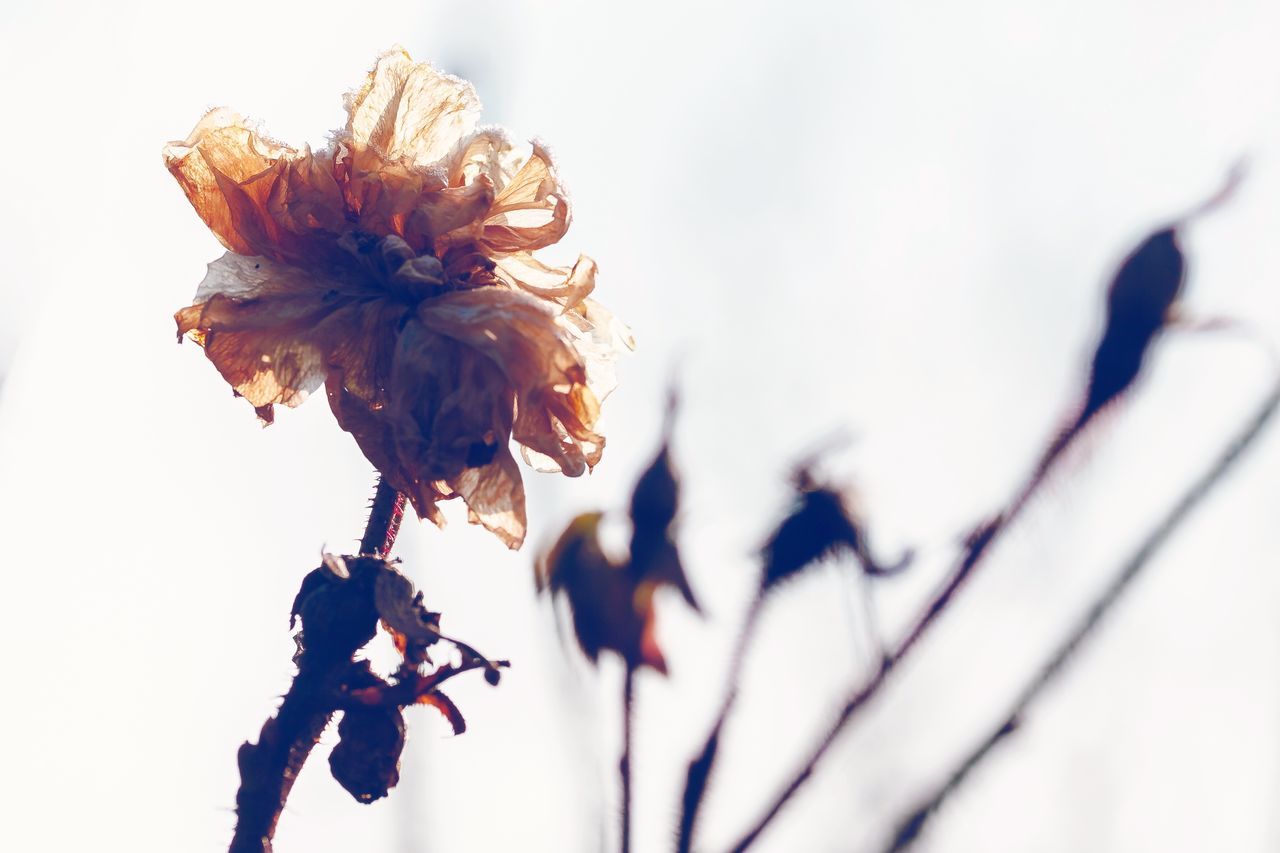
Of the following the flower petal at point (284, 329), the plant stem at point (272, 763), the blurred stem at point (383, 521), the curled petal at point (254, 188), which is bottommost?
the plant stem at point (272, 763)

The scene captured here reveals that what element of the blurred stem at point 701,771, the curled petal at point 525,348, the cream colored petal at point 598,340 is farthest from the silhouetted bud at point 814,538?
the cream colored petal at point 598,340

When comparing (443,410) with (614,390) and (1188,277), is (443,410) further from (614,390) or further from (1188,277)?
(1188,277)

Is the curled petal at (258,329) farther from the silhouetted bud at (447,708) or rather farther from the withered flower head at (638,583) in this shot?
the withered flower head at (638,583)

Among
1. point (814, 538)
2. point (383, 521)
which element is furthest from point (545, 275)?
point (814, 538)

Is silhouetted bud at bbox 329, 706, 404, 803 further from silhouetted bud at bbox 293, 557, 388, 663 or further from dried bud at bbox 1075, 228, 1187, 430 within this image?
dried bud at bbox 1075, 228, 1187, 430

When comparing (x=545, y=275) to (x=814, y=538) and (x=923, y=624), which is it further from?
(x=923, y=624)

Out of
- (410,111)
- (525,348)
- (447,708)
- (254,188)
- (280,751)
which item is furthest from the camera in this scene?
(410,111)
